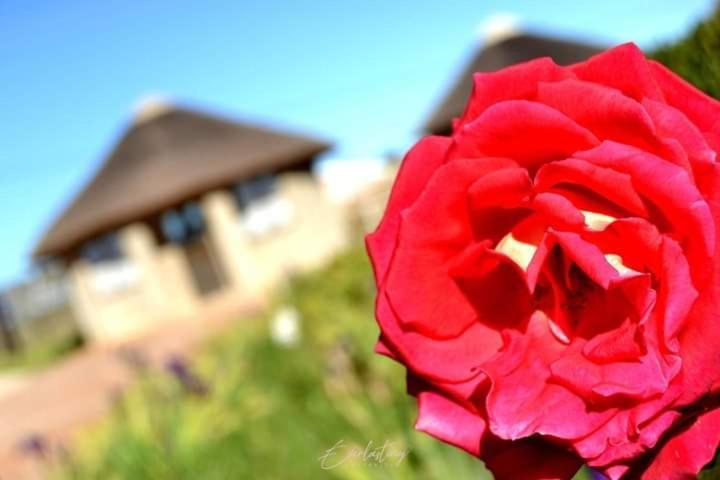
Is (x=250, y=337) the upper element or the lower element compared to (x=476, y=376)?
lower

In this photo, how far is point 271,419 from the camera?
648 cm

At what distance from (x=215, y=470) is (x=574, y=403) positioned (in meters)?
4.28

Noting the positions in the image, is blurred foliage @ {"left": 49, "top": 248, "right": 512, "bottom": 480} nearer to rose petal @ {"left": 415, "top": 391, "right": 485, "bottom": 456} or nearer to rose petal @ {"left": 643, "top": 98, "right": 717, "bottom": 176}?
rose petal @ {"left": 415, "top": 391, "right": 485, "bottom": 456}

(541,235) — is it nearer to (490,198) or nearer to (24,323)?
(490,198)

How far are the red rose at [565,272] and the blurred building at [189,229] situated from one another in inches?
917

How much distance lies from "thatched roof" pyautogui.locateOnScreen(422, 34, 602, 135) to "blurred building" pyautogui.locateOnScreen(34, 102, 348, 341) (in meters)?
7.12

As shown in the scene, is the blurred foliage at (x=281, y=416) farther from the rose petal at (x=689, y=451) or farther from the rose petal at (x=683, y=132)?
the rose petal at (x=683, y=132)

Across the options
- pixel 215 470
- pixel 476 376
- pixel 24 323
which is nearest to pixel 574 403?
pixel 476 376

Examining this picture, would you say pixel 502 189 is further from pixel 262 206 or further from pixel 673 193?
pixel 262 206

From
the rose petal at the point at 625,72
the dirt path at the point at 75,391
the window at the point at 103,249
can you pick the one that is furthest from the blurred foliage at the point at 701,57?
the window at the point at 103,249

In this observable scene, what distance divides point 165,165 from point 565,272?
2636 cm

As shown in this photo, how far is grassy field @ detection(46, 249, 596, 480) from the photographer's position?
3.14 metres

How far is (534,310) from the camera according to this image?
69 cm

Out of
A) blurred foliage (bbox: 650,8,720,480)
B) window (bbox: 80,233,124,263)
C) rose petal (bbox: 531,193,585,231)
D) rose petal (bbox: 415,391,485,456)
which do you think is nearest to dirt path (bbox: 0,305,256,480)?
window (bbox: 80,233,124,263)
